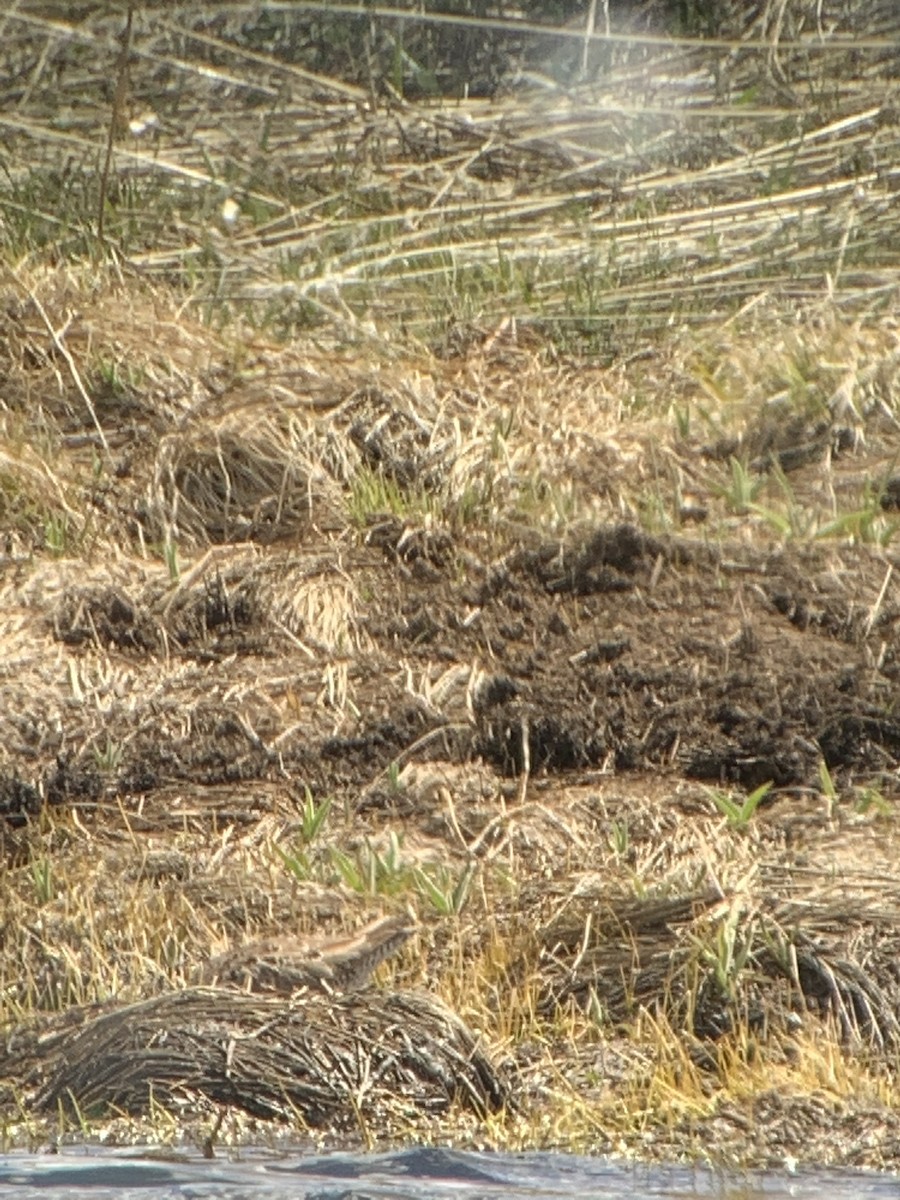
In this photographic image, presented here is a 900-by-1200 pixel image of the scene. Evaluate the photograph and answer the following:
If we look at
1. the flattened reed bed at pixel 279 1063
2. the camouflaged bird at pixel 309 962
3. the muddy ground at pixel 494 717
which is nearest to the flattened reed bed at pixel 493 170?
the muddy ground at pixel 494 717

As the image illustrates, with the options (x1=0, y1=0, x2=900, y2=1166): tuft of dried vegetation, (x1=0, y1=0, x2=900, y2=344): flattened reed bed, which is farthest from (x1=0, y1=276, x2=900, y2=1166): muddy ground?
(x1=0, y1=0, x2=900, y2=344): flattened reed bed

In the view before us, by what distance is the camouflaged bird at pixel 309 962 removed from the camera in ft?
17.8

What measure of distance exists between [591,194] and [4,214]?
2.38 m

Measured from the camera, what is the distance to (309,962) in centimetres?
546

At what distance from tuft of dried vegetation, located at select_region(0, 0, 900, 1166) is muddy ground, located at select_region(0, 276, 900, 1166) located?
0.01 metres

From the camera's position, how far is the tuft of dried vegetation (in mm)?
5281

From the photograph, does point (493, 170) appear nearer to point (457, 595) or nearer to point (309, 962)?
point (457, 595)

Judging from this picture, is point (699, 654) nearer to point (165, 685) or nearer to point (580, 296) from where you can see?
point (165, 685)

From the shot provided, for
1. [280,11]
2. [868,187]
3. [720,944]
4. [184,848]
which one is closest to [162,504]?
[184,848]

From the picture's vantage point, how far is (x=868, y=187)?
10.1 metres

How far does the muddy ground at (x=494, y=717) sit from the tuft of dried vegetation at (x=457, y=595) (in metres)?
0.01

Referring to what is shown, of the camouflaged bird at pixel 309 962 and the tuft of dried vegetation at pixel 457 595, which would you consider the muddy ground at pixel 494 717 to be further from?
the camouflaged bird at pixel 309 962

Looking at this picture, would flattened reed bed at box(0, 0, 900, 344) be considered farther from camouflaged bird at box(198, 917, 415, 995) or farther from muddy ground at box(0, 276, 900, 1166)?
camouflaged bird at box(198, 917, 415, 995)

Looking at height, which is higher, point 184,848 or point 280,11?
point 280,11
